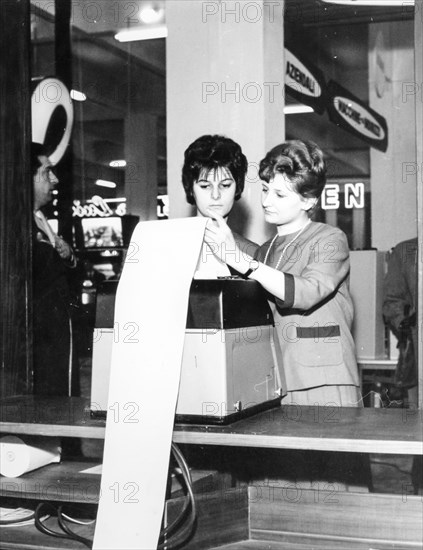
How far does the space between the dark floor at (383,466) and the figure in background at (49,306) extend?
705 mm

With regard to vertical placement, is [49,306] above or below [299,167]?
below

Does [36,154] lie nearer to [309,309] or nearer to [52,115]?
[52,115]

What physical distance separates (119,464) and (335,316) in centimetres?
75

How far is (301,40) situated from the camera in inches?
228

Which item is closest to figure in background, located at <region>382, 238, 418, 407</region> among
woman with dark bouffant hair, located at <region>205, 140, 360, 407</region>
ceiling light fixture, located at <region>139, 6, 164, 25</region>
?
woman with dark bouffant hair, located at <region>205, 140, 360, 407</region>

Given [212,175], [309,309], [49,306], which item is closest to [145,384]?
[309,309]

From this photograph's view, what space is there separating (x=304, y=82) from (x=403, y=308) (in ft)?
4.77

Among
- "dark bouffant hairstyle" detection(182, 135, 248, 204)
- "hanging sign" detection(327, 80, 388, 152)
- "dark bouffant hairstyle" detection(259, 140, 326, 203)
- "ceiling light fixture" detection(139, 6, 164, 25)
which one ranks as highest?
"ceiling light fixture" detection(139, 6, 164, 25)

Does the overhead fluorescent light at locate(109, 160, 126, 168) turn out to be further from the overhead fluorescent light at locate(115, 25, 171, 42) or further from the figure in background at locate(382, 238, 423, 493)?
the figure in background at locate(382, 238, 423, 493)

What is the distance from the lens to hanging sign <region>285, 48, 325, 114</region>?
396 centimetres

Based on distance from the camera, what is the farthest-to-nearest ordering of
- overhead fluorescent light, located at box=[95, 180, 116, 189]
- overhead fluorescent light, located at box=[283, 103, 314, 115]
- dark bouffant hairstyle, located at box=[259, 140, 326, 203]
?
overhead fluorescent light, located at box=[283, 103, 314, 115], overhead fluorescent light, located at box=[95, 180, 116, 189], dark bouffant hairstyle, located at box=[259, 140, 326, 203]

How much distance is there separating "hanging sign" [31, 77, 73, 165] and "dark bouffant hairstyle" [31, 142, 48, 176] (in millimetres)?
88

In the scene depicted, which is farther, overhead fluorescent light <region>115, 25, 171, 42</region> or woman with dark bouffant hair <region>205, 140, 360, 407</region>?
overhead fluorescent light <region>115, 25, 171, 42</region>

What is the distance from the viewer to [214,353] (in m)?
1.75
